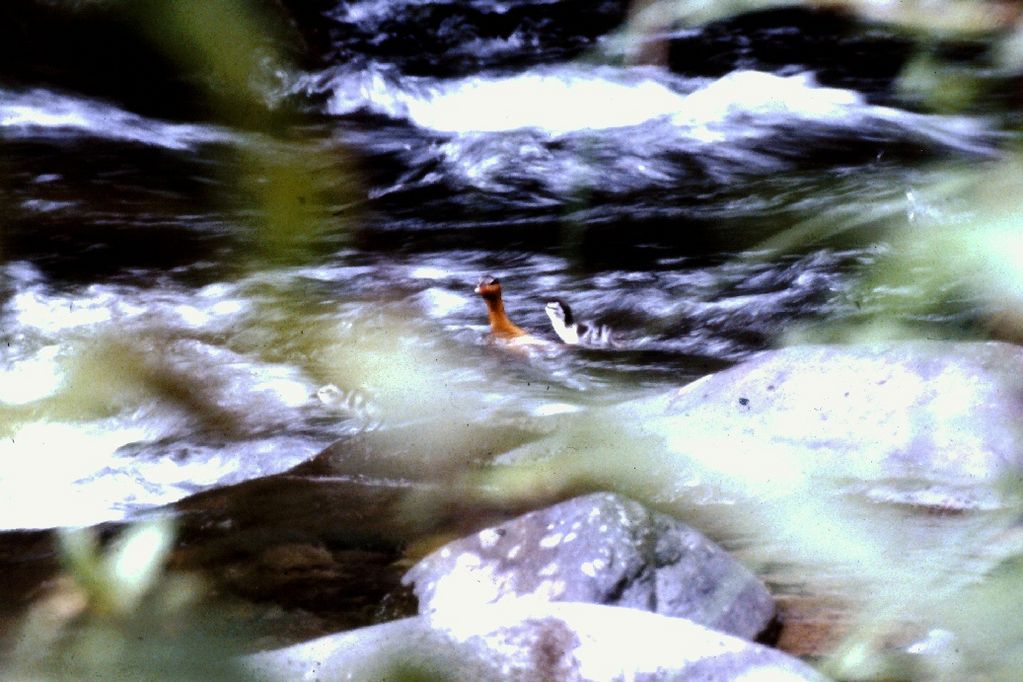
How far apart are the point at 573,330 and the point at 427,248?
1459 mm

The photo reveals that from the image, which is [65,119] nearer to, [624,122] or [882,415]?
[624,122]

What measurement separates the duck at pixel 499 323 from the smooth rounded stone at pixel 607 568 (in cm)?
247

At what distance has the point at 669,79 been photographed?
9.31 metres

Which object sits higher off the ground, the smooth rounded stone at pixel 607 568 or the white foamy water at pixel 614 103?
the white foamy water at pixel 614 103

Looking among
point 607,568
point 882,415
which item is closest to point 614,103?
point 882,415

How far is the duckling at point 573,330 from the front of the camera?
17.2 feet

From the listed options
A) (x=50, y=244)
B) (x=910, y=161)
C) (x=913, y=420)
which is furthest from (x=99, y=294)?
(x=910, y=161)

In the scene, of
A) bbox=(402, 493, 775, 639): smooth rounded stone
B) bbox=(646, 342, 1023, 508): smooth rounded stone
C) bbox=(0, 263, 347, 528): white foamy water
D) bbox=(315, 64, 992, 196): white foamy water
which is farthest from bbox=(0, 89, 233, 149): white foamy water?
bbox=(402, 493, 775, 639): smooth rounded stone

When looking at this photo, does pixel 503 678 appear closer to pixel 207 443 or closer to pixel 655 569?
pixel 655 569

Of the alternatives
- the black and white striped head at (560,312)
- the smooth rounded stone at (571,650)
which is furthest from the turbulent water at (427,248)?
the smooth rounded stone at (571,650)

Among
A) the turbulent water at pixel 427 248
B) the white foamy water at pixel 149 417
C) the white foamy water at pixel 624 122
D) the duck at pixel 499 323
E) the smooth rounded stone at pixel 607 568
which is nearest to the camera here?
the smooth rounded stone at pixel 607 568

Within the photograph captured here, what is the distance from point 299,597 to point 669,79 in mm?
7183

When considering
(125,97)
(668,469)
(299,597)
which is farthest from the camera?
(125,97)

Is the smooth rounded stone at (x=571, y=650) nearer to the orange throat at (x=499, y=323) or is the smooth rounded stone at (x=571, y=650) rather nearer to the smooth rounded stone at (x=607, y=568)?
the smooth rounded stone at (x=607, y=568)
